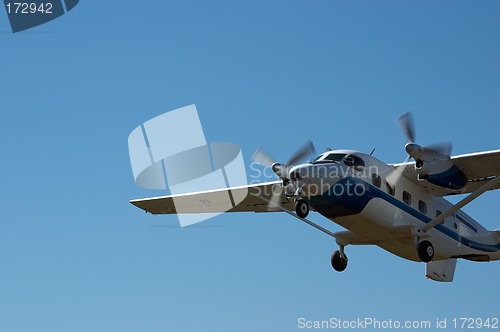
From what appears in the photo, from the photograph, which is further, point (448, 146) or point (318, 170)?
point (448, 146)

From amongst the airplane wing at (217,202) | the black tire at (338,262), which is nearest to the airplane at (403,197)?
the black tire at (338,262)

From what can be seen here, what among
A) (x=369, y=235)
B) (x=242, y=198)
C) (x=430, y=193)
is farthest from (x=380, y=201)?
(x=242, y=198)

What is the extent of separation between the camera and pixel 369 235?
877 inches

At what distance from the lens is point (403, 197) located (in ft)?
73.8

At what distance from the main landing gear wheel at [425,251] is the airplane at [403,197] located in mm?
26

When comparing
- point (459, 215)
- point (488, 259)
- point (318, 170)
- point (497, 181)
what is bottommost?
point (488, 259)

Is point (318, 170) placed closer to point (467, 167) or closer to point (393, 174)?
point (393, 174)

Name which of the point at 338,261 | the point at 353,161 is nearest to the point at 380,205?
the point at 353,161

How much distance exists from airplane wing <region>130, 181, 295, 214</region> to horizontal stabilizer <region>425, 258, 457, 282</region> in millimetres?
4612

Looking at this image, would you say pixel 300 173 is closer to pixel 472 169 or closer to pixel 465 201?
pixel 465 201

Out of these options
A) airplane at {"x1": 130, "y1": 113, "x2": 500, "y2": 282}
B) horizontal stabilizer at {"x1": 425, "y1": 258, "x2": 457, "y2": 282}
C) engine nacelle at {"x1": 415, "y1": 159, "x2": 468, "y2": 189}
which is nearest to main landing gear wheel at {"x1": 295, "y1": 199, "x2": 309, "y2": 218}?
airplane at {"x1": 130, "y1": 113, "x2": 500, "y2": 282}

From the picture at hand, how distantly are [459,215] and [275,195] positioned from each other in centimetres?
541

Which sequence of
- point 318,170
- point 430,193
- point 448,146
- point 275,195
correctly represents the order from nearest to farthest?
point 318,170, point 448,146, point 430,193, point 275,195

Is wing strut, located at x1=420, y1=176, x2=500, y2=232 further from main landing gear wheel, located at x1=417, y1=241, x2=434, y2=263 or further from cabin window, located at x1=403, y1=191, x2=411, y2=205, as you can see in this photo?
cabin window, located at x1=403, y1=191, x2=411, y2=205
